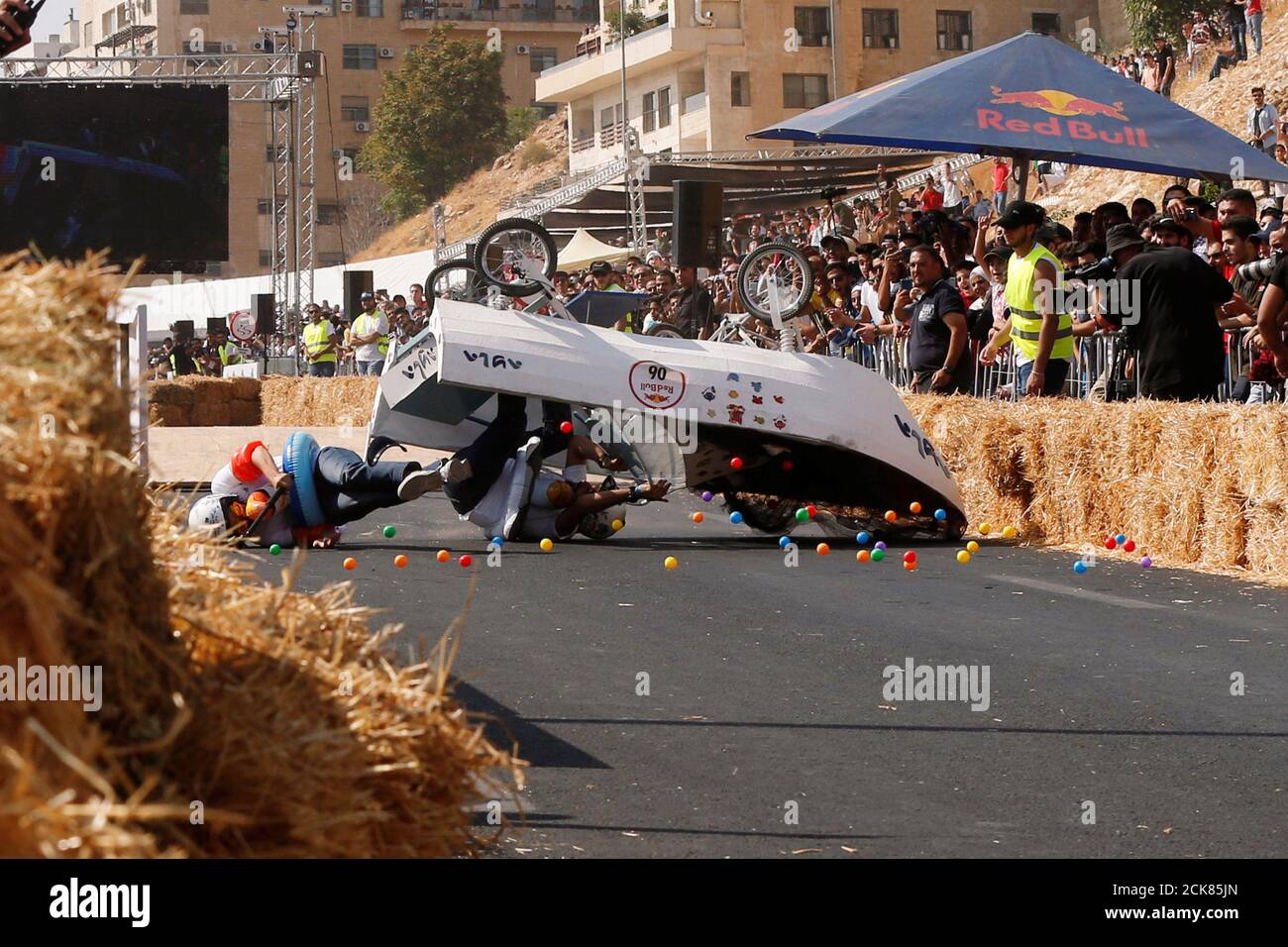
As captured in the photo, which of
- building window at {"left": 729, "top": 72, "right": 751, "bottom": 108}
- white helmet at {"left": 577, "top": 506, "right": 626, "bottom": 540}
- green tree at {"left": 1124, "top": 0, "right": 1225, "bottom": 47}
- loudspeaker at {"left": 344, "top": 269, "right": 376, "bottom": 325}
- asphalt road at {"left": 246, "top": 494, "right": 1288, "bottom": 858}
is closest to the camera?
asphalt road at {"left": 246, "top": 494, "right": 1288, "bottom": 858}

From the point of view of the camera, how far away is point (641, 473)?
14.0 metres

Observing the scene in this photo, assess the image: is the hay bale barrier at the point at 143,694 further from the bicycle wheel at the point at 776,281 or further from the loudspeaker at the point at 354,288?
the loudspeaker at the point at 354,288

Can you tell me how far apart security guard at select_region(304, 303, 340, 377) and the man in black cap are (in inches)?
964

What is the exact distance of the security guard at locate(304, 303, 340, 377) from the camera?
35.8 metres

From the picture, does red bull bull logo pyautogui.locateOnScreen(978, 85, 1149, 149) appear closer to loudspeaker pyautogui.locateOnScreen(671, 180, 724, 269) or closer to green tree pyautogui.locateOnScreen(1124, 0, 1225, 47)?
loudspeaker pyautogui.locateOnScreen(671, 180, 724, 269)

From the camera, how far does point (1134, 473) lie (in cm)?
1256

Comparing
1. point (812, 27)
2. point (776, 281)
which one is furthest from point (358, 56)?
point (776, 281)

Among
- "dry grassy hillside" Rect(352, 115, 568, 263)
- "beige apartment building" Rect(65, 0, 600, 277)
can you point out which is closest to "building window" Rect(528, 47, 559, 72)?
"beige apartment building" Rect(65, 0, 600, 277)

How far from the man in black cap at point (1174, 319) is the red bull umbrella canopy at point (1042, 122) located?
3.03 metres

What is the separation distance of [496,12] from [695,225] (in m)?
101

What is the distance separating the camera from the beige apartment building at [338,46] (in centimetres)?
10744

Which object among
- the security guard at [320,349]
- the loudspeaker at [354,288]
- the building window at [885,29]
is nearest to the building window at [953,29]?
the building window at [885,29]
